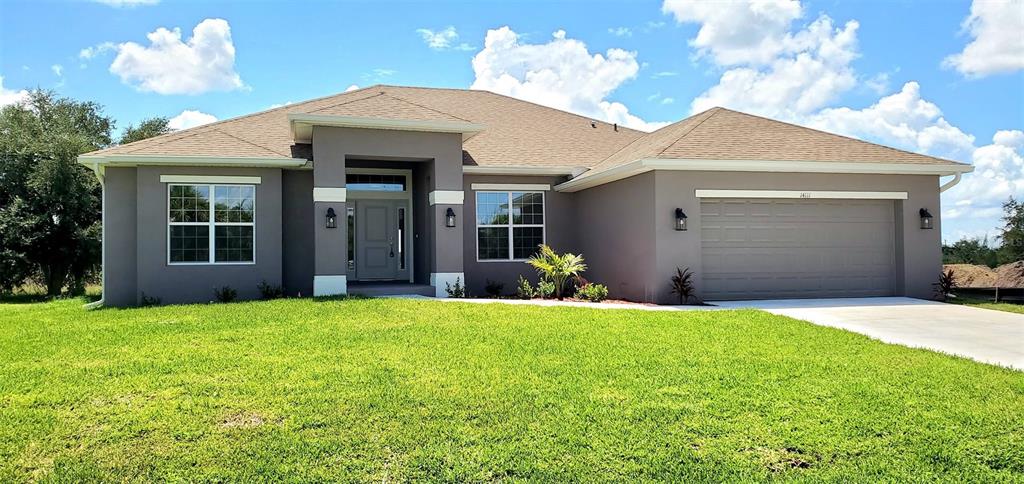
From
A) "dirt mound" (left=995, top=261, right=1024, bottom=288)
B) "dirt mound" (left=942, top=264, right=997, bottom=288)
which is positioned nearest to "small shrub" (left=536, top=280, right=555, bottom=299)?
"dirt mound" (left=995, top=261, right=1024, bottom=288)

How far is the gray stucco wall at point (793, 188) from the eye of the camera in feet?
39.5

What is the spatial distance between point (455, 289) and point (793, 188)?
23.3 ft

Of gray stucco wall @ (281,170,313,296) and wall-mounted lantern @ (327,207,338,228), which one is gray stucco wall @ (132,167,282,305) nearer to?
gray stucco wall @ (281,170,313,296)

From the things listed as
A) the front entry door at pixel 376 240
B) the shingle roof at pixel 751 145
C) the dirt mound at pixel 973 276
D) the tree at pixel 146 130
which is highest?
the tree at pixel 146 130

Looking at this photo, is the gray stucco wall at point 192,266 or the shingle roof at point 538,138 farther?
the shingle roof at point 538,138

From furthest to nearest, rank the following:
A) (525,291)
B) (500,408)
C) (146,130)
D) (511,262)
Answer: (146,130) < (511,262) < (525,291) < (500,408)

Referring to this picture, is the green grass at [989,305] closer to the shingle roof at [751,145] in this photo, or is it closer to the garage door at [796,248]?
the garage door at [796,248]

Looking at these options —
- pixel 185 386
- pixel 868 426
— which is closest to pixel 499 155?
pixel 185 386

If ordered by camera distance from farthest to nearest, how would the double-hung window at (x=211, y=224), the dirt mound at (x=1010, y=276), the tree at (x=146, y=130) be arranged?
the tree at (x=146, y=130), the dirt mound at (x=1010, y=276), the double-hung window at (x=211, y=224)

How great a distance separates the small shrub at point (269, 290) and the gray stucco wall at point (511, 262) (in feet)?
13.0

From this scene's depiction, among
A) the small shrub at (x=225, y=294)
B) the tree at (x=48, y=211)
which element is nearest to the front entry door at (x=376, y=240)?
the small shrub at (x=225, y=294)

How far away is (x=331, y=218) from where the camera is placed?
497 inches

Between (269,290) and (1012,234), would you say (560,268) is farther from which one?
(1012,234)

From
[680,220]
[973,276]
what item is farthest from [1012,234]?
[680,220]
